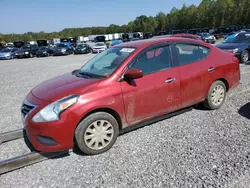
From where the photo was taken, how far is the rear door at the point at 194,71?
411cm

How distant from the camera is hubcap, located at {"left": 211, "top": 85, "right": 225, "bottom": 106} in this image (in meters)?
4.64

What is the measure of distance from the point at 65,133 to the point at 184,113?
2621mm

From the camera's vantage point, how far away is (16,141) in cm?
399

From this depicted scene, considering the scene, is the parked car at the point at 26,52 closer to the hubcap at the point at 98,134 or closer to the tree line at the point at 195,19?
the hubcap at the point at 98,134

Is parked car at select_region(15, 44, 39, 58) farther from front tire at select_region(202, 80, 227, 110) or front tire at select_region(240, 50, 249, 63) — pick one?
front tire at select_region(202, 80, 227, 110)

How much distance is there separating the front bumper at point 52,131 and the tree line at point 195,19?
199 ft

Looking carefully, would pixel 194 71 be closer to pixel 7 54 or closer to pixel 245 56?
pixel 245 56

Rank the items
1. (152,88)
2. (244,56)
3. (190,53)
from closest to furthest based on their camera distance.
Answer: (152,88) → (190,53) → (244,56)

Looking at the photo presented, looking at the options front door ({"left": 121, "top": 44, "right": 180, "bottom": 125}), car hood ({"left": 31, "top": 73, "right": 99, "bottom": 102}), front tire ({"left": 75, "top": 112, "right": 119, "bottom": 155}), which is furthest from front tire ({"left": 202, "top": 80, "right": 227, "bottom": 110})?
car hood ({"left": 31, "top": 73, "right": 99, "bottom": 102})

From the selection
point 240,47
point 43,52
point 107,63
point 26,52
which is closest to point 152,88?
point 107,63

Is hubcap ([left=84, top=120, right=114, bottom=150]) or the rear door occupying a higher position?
the rear door

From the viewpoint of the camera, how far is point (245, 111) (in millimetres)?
4609

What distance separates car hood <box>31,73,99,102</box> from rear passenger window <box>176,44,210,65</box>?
1.75 m

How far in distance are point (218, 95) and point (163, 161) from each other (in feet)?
7.83
